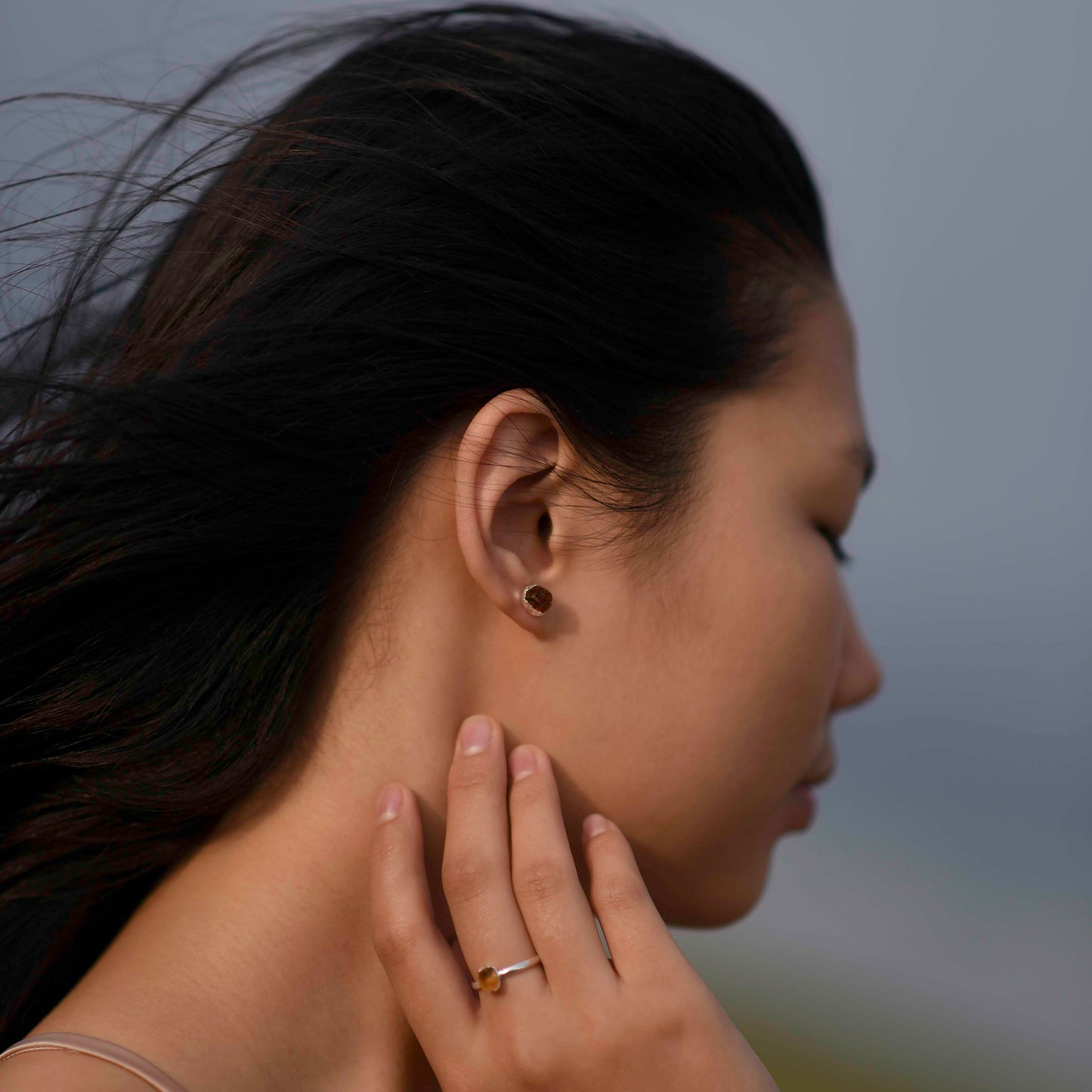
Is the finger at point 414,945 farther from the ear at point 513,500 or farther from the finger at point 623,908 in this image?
the ear at point 513,500

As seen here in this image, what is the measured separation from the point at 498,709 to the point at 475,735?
0.16ft

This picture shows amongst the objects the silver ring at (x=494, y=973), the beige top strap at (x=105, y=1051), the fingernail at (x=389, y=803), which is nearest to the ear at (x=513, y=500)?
the fingernail at (x=389, y=803)

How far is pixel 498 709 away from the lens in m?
1.25

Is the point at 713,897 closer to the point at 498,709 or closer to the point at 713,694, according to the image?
the point at 713,694

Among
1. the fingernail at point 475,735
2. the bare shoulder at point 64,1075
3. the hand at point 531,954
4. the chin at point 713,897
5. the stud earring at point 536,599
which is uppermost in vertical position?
the stud earring at point 536,599

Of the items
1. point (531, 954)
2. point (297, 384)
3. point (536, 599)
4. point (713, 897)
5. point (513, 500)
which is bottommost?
point (713, 897)

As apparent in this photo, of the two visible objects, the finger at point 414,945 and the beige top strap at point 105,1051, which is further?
the finger at point 414,945

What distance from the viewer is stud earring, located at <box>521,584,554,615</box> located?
3.97ft

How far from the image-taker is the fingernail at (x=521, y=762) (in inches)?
48.3

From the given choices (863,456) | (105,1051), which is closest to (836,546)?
(863,456)

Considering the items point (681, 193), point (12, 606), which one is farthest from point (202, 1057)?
point (681, 193)

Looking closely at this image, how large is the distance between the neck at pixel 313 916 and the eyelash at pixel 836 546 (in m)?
0.51

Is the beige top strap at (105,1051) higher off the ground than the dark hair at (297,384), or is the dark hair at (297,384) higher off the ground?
the dark hair at (297,384)

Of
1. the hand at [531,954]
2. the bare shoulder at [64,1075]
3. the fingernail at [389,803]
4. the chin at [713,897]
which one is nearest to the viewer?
the bare shoulder at [64,1075]
